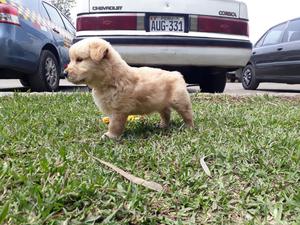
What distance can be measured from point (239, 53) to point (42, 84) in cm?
287

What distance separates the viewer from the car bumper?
5.49 meters

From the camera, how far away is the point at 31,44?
6.39m

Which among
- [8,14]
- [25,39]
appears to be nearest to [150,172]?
[8,14]

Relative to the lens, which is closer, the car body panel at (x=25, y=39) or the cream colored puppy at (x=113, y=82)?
the cream colored puppy at (x=113, y=82)

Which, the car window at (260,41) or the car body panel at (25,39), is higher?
the car body panel at (25,39)

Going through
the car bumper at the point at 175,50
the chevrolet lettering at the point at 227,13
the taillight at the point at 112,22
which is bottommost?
the car bumper at the point at 175,50

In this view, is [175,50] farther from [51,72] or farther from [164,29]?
[51,72]

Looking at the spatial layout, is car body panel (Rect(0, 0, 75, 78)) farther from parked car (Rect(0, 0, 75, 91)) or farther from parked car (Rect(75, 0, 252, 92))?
parked car (Rect(75, 0, 252, 92))

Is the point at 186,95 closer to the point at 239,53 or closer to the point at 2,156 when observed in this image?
the point at 2,156

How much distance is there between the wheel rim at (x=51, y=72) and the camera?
6.90 metres

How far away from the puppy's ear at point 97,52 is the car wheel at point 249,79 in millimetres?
8275

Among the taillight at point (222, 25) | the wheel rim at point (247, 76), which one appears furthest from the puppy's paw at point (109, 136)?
the wheel rim at point (247, 76)

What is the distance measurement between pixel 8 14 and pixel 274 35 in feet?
20.6

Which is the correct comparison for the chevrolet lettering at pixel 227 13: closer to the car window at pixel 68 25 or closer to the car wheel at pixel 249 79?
the car window at pixel 68 25
